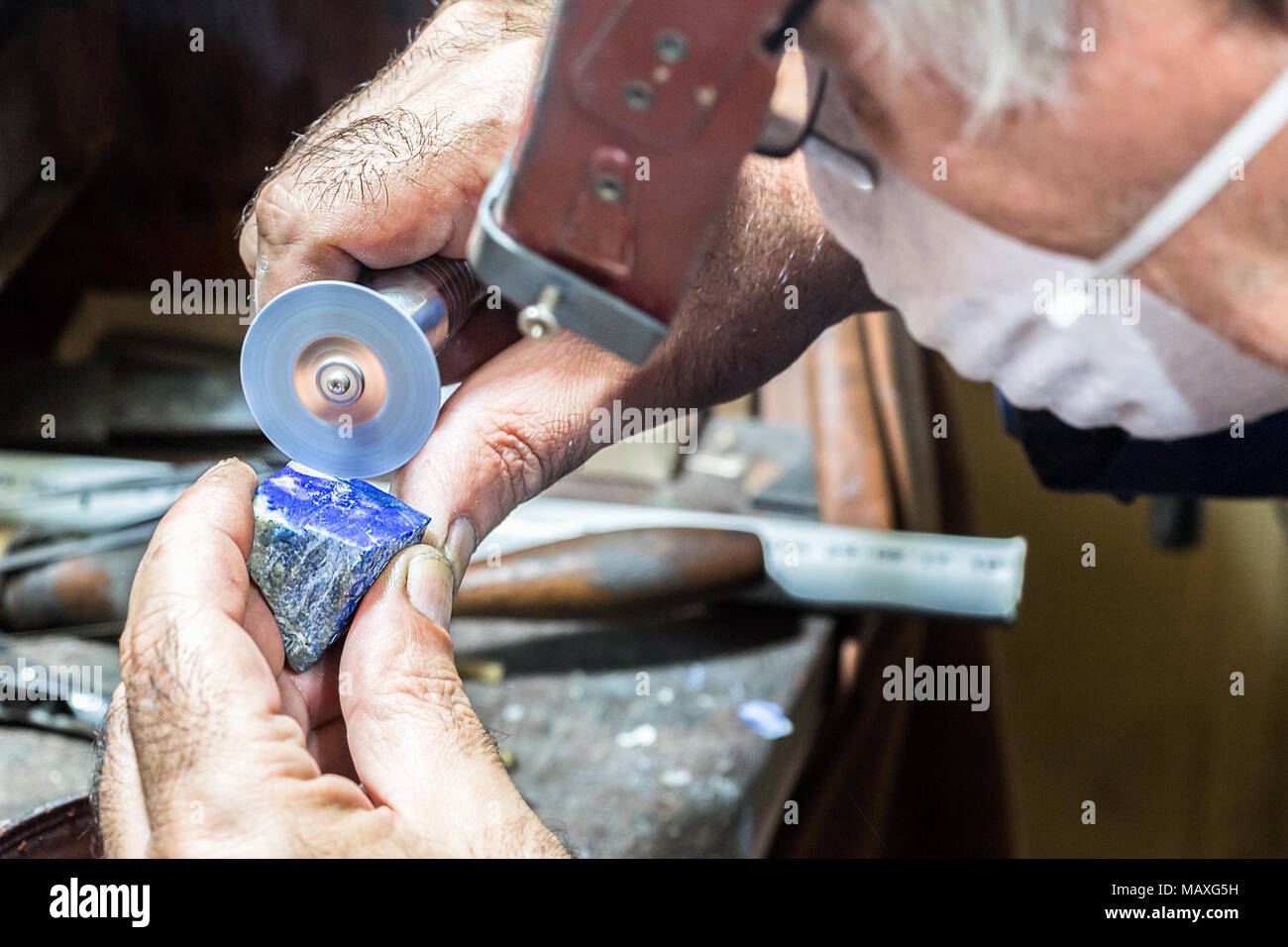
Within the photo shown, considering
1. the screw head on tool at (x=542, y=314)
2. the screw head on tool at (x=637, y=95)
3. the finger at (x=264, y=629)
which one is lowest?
the finger at (x=264, y=629)

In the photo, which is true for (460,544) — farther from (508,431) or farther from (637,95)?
(637,95)

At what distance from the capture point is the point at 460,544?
2.08 ft

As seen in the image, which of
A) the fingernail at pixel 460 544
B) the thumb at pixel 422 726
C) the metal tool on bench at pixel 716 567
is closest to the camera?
the thumb at pixel 422 726

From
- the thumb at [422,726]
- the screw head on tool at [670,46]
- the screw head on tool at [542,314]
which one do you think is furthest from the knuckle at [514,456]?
the screw head on tool at [670,46]

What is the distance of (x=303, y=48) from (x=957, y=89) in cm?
106

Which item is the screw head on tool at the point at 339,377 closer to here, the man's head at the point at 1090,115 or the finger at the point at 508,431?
the finger at the point at 508,431

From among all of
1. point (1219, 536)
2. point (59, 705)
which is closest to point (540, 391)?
point (59, 705)

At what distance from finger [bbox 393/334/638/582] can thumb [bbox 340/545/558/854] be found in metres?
0.07

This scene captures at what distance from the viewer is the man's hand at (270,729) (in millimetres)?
450

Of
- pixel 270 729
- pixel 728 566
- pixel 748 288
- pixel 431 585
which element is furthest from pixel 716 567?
pixel 270 729

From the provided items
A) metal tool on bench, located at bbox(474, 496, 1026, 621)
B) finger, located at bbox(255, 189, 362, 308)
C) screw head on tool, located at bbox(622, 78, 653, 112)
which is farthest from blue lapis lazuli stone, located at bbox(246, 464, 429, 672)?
metal tool on bench, located at bbox(474, 496, 1026, 621)

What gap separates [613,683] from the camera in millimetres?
976

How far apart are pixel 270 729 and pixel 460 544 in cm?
19
